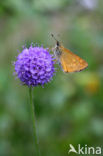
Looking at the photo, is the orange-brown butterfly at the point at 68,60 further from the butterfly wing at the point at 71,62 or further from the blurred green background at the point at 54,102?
the blurred green background at the point at 54,102

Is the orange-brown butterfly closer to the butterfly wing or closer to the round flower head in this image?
the butterfly wing

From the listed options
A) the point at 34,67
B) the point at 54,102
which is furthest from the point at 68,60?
the point at 54,102

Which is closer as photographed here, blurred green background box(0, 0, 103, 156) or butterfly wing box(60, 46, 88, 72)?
butterfly wing box(60, 46, 88, 72)

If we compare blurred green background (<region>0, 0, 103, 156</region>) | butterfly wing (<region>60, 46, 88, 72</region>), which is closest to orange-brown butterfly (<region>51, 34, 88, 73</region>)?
butterfly wing (<region>60, 46, 88, 72</region>)

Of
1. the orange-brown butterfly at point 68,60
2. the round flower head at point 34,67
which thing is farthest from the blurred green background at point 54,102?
the round flower head at point 34,67

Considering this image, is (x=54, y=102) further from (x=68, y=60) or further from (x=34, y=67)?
(x=34, y=67)

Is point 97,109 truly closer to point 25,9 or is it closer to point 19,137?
point 19,137

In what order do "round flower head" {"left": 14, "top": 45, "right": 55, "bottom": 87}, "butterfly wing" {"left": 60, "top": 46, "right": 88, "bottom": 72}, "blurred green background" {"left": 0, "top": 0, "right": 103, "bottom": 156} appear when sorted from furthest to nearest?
"blurred green background" {"left": 0, "top": 0, "right": 103, "bottom": 156}
"butterfly wing" {"left": 60, "top": 46, "right": 88, "bottom": 72}
"round flower head" {"left": 14, "top": 45, "right": 55, "bottom": 87}
